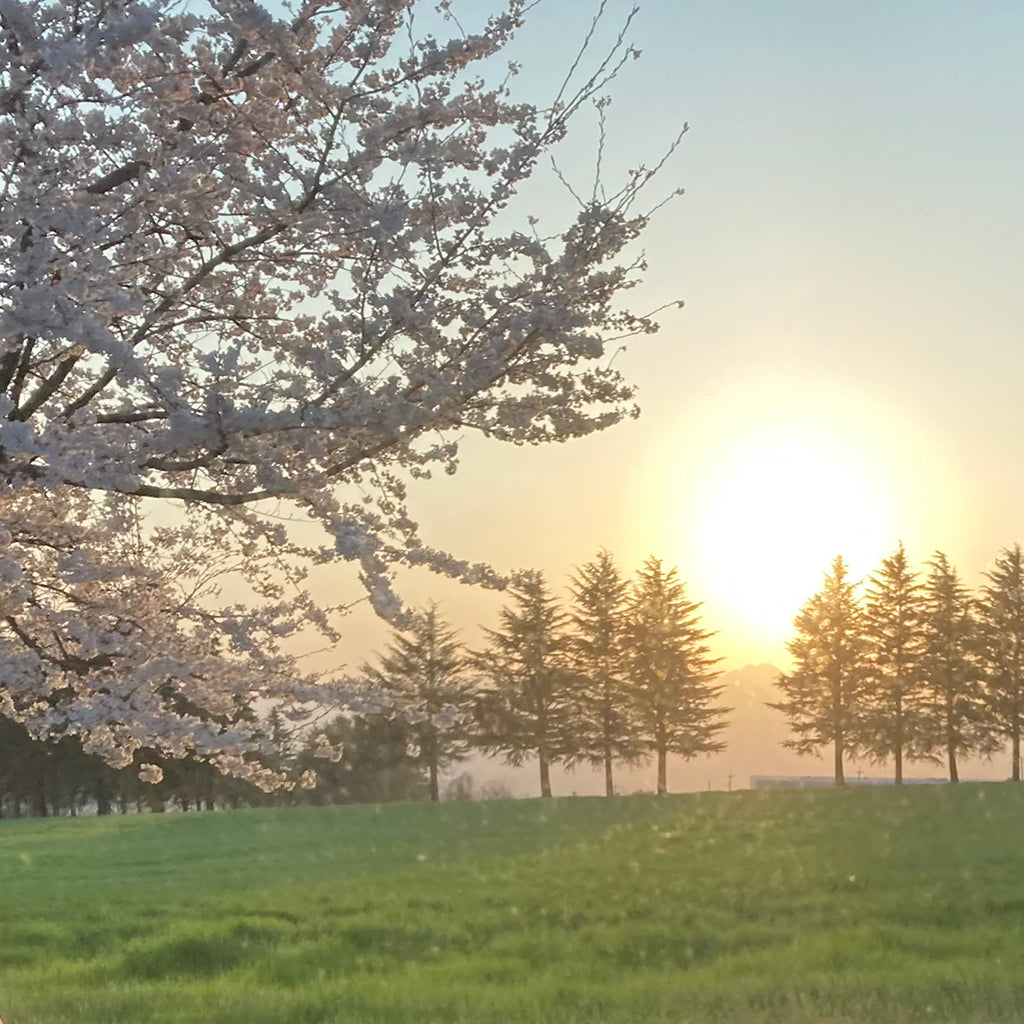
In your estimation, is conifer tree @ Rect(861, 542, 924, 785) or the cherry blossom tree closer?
the cherry blossom tree

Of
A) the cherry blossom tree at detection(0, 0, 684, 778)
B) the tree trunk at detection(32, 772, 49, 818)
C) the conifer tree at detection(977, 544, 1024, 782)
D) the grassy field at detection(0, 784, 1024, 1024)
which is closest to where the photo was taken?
the cherry blossom tree at detection(0, 0, 684, 778)

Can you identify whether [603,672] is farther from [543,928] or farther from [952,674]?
[543,928]

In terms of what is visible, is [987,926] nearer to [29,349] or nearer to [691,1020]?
[691,1020]

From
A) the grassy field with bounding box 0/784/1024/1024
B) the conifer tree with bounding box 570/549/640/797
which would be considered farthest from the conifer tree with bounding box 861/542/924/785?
the grassy field with bounding box 0/784/1024/1024

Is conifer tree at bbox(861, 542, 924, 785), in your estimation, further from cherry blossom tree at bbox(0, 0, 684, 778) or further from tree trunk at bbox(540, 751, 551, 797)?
cherry blossom tree at bbox(0, 0, 684, 778)

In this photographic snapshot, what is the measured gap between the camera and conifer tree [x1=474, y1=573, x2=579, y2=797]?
132 feet

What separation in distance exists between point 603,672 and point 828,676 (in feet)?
28.6

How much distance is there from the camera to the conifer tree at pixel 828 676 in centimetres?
4034

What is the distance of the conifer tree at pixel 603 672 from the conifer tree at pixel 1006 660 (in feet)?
44.6

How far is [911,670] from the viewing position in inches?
1571

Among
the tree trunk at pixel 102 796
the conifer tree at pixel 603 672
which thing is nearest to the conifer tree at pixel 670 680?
the conifer tree at pixel 603 672

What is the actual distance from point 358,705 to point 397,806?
25.3 m

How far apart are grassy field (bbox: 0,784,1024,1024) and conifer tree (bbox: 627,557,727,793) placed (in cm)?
1856

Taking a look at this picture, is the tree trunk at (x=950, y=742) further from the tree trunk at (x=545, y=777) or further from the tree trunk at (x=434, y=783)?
the tree trunk at (x=434, y=783)
